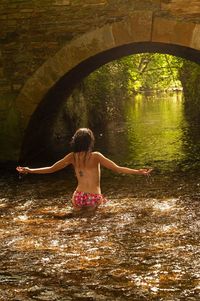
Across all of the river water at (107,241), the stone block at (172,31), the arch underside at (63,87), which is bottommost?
the river water at (107,241)

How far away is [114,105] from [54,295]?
1897 cm

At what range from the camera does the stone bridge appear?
26.5 feet

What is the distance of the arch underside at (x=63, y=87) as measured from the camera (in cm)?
901

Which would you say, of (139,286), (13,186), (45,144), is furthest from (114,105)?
(139,286)

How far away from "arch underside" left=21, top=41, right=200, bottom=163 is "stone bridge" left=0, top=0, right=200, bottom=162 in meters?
0.05

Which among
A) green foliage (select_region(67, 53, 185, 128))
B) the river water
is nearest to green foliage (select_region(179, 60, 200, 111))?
green foliage (select_region(67, 53, 185, 128))

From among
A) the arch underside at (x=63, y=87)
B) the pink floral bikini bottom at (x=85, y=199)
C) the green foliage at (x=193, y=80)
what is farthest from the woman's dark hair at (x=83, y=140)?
the green foliage at (x=193, y=80)

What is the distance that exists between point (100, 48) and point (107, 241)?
496 centimetres

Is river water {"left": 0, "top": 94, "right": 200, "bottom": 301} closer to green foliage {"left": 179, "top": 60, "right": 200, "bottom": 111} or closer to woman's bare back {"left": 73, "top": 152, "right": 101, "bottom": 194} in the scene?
woman's bare back {"left": 73, "top": 152, "right": 101, "bottom": 194}

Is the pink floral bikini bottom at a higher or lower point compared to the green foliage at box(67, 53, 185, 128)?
lower

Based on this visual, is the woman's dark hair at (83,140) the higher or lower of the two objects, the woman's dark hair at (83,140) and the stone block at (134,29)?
the lower

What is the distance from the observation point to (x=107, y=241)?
14.0ft

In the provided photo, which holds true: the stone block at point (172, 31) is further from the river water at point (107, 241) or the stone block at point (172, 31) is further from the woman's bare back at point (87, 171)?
the woman's bare back at point (87, 171)

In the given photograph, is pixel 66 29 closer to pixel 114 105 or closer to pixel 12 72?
pixel 12 72
